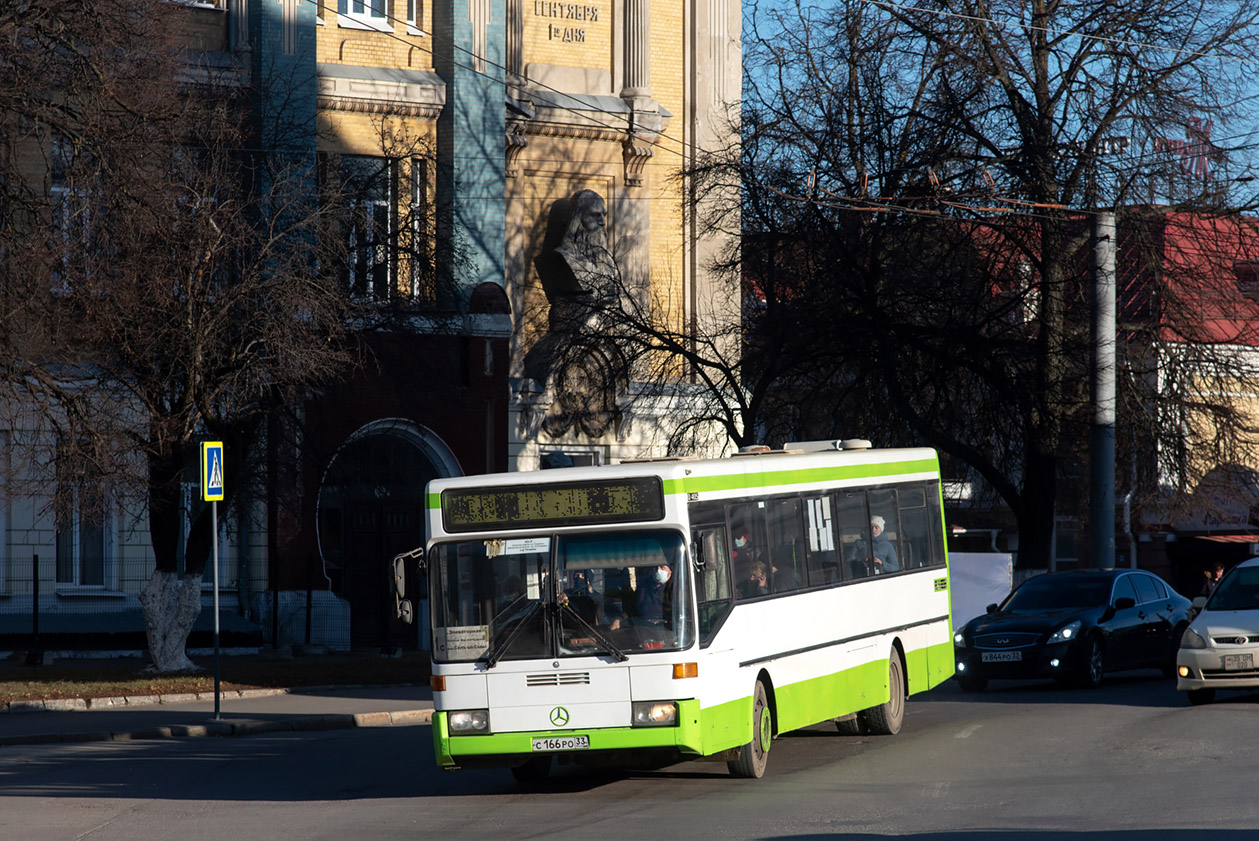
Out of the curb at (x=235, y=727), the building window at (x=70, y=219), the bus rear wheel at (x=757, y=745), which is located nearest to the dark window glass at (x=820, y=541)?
the bus rear wheel at (x=757, y=745)

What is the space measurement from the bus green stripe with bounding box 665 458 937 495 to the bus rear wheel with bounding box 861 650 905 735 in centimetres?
188

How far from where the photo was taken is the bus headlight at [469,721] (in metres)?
12.5

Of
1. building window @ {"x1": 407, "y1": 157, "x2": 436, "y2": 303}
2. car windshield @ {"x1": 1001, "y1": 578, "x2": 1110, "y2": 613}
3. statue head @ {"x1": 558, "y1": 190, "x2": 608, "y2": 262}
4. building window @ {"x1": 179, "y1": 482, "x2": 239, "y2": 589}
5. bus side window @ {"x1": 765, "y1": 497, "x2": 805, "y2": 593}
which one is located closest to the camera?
bus side window @ {"x1": 765, "y1": 497, "x2": 805, "y2": 593}

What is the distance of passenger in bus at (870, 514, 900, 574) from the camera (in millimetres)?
A: 16453

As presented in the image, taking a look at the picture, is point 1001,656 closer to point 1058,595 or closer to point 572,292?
point 1058,595

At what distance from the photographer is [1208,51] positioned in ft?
86.5

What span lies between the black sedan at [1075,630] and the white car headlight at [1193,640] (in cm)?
253

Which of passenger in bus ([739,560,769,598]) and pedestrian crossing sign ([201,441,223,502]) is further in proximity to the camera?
pedestrian crossing sign ([201,441,223,502])

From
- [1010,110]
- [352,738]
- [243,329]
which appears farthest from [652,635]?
[1010,110]

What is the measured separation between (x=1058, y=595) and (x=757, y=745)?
924 centimetres

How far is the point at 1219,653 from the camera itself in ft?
57.0

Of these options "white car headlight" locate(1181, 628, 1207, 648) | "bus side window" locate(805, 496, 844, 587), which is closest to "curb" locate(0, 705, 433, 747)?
"bus side window" locate(805, 496, 844, 587)

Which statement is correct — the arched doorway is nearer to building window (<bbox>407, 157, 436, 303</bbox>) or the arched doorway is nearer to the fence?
the fence

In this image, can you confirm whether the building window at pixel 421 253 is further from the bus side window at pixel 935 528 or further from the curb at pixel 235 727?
the bus side window at pixel 935 528
